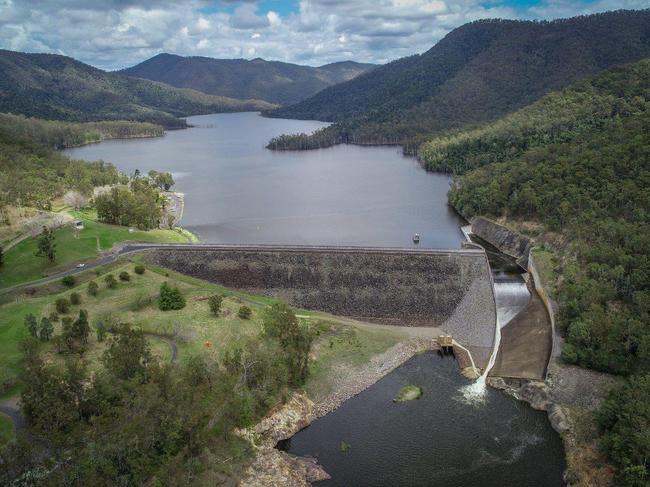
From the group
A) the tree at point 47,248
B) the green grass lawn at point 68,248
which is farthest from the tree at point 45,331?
the tree at point 47,248

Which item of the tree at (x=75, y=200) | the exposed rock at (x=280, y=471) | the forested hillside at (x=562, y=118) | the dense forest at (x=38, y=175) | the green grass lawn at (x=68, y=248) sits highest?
the forested hillside at (x=562, y=118)

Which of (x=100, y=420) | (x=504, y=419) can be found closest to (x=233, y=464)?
(x=100, y=420)

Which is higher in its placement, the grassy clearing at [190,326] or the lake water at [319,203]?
the lake water at [319,203]

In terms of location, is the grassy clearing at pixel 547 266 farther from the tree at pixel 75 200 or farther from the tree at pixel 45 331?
the tree at pixel 75 200

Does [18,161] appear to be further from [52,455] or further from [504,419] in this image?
[504,419]

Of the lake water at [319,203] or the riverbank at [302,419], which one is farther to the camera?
the lake water at [319,203]
